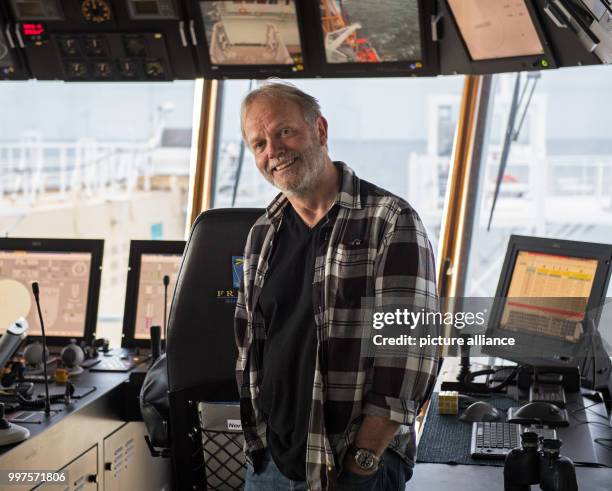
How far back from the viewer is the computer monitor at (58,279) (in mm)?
3354

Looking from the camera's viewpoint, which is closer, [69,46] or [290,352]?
[290,352]

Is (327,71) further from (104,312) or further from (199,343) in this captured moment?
(199,343)

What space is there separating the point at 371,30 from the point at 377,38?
43 mm

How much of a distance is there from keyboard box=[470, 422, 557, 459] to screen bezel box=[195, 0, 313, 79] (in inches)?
76.7

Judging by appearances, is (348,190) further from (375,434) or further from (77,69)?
(77,69)

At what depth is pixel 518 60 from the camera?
329 centimetres

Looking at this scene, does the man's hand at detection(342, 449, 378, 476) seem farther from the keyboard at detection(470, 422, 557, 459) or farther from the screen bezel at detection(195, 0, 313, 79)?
the screen bezel at detection(195, 0, 313, 79)

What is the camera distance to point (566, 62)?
3.18 meters

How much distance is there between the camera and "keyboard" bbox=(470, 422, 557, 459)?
202 cm

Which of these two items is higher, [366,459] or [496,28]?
[496,28]

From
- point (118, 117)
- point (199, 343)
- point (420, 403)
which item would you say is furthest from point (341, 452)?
point (118, 117)

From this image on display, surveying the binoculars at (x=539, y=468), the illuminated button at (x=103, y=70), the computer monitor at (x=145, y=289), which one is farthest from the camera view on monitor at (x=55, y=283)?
the binoculars at (x=539, y=468)

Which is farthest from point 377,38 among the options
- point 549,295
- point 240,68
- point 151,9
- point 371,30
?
point 549,295

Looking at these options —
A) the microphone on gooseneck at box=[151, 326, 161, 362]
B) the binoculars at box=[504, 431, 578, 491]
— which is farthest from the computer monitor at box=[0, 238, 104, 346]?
the binoculars at box=[504, 431, 578, 491]
